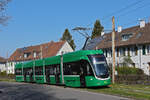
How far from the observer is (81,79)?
21281 millimetres

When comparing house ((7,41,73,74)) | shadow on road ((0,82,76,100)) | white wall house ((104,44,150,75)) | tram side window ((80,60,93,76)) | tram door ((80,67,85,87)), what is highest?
house ((7,41,73,74))

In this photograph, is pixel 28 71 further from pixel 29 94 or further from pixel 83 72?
pixel 29 94

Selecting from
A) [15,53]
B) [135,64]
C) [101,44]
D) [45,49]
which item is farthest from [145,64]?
[15,53]

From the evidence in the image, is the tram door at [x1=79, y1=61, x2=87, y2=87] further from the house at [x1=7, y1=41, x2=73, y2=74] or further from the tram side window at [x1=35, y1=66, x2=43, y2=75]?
the house at [x1=7, y1=41, x2=73, y2=74]

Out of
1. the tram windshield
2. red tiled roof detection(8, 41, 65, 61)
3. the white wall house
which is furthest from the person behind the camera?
red tiled roof detection(8, 41, 65, 61)

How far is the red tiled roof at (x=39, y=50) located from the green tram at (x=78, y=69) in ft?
121

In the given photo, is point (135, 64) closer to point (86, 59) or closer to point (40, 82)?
point (40, 82)

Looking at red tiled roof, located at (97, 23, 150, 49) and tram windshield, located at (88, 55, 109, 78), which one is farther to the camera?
red tiled roof, located at (97, 23, 150, 49)

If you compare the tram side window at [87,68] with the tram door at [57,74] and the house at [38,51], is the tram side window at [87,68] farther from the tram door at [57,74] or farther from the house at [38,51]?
the house at [38,51]

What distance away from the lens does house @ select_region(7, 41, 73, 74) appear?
68062 millimetres

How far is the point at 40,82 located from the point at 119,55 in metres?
19.0

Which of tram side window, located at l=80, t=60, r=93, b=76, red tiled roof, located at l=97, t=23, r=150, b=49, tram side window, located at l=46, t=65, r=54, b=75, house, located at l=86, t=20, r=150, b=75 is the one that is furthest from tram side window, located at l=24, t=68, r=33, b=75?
red tiled roof, located at l=97, t=23, r=150, b=49

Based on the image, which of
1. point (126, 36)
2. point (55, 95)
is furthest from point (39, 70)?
point (126, 36)

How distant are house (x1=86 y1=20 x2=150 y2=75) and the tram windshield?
18.2 meters
